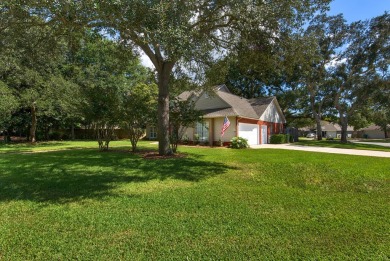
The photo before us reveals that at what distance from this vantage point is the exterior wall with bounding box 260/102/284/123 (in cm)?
2462

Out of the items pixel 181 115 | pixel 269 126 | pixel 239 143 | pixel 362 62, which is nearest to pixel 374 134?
pixel 362 62

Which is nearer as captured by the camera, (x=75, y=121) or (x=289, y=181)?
(x=289, y=181)

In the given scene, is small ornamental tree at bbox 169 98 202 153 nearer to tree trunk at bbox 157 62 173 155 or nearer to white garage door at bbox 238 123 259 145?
tree trunk at bbox 157 62 173 155

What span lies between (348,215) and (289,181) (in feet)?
9.15

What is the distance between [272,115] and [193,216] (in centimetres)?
2389

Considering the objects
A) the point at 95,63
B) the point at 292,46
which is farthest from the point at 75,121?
the point at 292,46

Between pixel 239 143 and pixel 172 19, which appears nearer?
pixel 172 19

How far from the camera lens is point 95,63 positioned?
29578 mm

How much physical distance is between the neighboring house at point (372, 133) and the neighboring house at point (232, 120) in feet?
150

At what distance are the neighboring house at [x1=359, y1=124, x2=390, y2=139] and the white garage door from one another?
49.6 m

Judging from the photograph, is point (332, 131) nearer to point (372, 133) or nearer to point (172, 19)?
point (372, 133)

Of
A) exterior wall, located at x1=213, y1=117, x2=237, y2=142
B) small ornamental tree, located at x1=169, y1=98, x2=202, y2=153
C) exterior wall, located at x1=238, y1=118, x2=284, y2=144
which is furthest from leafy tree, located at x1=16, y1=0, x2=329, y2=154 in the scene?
exterior wall, located at x1=238, y1=118, x2=284, y2=144

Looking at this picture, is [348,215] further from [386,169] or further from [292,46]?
[292,46]

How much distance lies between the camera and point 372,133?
2317 inches
